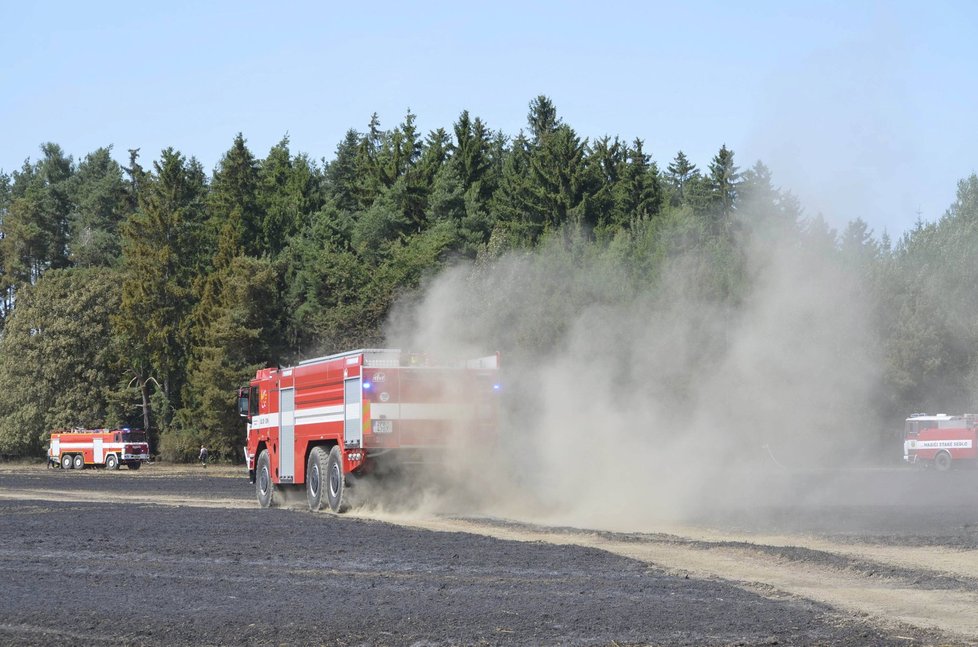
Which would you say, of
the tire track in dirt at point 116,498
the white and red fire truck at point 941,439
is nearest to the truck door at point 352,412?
the tire track in dirt at point 116,498

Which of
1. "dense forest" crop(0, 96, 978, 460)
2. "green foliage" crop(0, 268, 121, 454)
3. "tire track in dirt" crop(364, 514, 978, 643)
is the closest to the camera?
"tire track in dirt" crop(364, 514, 978, 643)

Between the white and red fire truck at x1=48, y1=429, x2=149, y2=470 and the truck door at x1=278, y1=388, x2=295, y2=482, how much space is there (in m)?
53.4

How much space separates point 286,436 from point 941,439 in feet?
128

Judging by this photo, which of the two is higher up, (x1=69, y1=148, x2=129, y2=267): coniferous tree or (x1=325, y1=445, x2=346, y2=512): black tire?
(x1=69, y1=148, x2=129, y2=267): coniferous tree

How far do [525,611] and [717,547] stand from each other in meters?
7.05

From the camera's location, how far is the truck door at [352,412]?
2822 cm

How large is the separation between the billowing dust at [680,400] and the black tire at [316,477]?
1624 mm

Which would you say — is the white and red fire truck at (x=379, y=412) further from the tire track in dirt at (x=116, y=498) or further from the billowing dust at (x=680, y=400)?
the tire track in dirt at (x=116, y=498)

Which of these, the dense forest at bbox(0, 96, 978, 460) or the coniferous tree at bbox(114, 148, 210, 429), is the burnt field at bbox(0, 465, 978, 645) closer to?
the dense forest at bbox(0, 96, 978, 460)

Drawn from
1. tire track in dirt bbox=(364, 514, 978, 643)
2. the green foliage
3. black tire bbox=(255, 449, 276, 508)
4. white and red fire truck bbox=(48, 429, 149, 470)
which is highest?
the green foliage

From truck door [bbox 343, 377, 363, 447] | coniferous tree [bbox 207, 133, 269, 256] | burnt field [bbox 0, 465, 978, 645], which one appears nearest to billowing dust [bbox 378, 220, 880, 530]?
truck door [bbox 343, 377, 363, 447]

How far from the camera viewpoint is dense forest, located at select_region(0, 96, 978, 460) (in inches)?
3206

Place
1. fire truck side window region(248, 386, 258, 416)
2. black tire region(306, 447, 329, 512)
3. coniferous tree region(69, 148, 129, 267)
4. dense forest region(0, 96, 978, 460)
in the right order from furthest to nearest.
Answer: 1. coniferous tree region(69, 148, 129, 267)
2. dense forest region(0, 96, 978, 460)
3. fire truck side window region(248, 386, 258, 416)
4. black tire region(306, 447, 329, 512)

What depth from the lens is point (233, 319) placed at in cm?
9000
